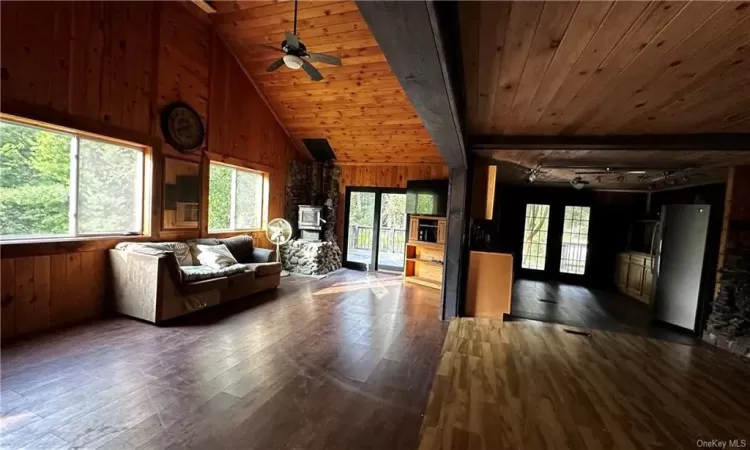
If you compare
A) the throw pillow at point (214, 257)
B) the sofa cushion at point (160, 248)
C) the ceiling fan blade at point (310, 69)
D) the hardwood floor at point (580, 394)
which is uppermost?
the ceiling fan blade at point (310, 69)

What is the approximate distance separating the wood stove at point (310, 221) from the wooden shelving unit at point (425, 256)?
1.97m

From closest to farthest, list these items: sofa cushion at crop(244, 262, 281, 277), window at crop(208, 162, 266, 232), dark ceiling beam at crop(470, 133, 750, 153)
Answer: dark ceiling beam at crop(470, 133, 750, 153), sofa cushion at crop(244, 262, 281, 277), window at crop(208, 162, 266, 232)

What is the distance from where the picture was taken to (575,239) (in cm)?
713

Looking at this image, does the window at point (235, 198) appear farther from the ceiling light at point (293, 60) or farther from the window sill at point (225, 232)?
the ceiling light at point (293, 60)

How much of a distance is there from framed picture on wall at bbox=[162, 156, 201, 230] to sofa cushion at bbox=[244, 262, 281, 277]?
1.10 metres

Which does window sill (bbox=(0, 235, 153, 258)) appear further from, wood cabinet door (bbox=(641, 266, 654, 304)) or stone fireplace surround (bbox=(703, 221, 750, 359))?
wood cabinet door (bbox=(641, 266, 654, 304))

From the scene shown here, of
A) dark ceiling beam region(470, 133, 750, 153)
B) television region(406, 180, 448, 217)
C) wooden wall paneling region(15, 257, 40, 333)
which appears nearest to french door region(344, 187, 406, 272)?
television region(406, 180, 448, 217)

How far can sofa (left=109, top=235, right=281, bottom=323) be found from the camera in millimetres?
3502

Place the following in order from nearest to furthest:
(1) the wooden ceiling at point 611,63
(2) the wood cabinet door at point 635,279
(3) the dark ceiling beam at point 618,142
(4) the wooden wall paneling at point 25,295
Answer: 1. (1) the wooden ceiling at point 611,63
2. (4) the wooden wall paneling at point 25,295
3. (3) the dark ceiling beam at point 618,142
4. (2) the wood cabinet door at point 635,279

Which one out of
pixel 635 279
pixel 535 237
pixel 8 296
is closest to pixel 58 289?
pixel 8 296

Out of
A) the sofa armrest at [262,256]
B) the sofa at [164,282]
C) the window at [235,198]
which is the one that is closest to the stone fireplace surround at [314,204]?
the window at [235,198]

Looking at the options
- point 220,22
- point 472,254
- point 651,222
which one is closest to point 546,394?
point 472,254

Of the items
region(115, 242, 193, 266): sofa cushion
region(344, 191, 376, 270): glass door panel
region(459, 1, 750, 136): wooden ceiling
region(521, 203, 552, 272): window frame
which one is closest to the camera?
region(459, 1, 750, 136): wooden ceiling

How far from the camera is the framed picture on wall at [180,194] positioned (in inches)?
178
